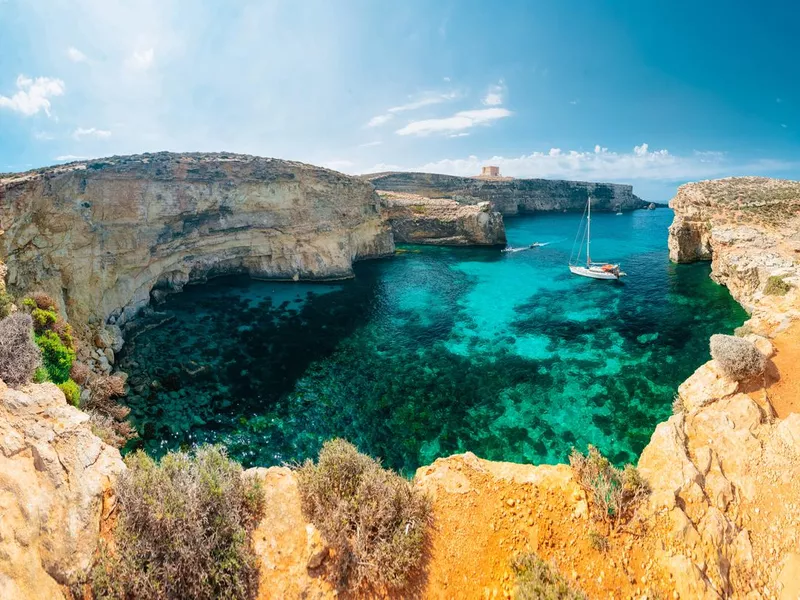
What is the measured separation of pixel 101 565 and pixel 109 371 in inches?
599

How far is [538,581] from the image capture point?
16.2 feet

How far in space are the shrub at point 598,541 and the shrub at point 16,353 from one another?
12.3 m

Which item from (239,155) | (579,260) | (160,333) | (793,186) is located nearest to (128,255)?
(160,333)

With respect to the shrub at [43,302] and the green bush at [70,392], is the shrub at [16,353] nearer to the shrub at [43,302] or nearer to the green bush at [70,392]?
the green bush at [70,392]

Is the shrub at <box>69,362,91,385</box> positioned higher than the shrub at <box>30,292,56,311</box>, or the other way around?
the shrub at <box>30,292,56,311</box>

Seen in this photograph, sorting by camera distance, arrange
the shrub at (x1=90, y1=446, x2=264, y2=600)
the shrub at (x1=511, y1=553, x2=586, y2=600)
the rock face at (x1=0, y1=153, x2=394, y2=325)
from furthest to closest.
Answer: the rock face at (x1=0, y1=153, x2=394, y2=325)
the shrub at (x1=511, y1=553, x2=586, y2=600)
the shrub at (x1=90, y1=446, x2=264, y2=600)

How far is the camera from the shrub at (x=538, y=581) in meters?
4.73

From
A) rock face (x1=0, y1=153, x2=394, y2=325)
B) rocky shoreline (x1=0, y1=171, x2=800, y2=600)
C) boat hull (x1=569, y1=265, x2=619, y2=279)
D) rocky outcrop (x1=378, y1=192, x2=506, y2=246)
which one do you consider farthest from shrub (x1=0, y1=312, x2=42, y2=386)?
rocky outcrop (x1=378, y1=192, x2=506, y2=246)

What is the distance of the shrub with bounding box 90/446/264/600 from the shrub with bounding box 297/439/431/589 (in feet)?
3.37

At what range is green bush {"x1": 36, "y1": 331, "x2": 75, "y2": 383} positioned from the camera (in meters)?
12.2

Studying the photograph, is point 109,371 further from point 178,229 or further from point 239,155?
point 239,155

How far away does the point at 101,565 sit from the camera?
A: 4695mm

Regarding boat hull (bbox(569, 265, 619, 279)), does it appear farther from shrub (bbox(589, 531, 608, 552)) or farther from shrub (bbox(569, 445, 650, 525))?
shrub (bbox(589, 531, 608, 552))

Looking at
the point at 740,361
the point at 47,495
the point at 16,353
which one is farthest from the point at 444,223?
the point at 47,495
